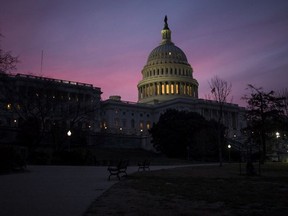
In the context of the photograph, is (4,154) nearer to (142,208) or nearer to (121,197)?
(121,197)

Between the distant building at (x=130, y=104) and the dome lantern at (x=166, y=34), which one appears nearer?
the distant building at (x=130, y=104)

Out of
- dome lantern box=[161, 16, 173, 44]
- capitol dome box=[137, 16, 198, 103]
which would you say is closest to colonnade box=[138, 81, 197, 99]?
capitol dome box=[137, 16, 198, 103]

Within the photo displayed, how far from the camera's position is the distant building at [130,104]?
2453 inches

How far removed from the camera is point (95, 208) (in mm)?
10688

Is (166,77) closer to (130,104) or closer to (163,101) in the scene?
(163,101)

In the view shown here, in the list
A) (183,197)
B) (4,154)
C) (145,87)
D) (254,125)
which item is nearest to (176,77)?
(145,87)

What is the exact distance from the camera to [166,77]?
149 m

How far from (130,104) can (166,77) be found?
25679mm

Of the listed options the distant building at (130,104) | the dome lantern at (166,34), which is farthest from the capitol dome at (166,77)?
the dome lantern at (166,34)

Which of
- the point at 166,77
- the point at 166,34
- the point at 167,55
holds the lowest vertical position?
the point at 166,77

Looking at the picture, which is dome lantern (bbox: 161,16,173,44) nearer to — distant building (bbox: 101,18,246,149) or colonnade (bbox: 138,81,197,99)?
distant building (bbox: 101,18,246,149)

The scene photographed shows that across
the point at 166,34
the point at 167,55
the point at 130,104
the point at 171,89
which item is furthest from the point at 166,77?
the point at 166,34

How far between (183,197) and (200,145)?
5917cm

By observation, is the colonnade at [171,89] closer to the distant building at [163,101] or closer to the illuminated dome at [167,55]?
the distant building at [163,101]
